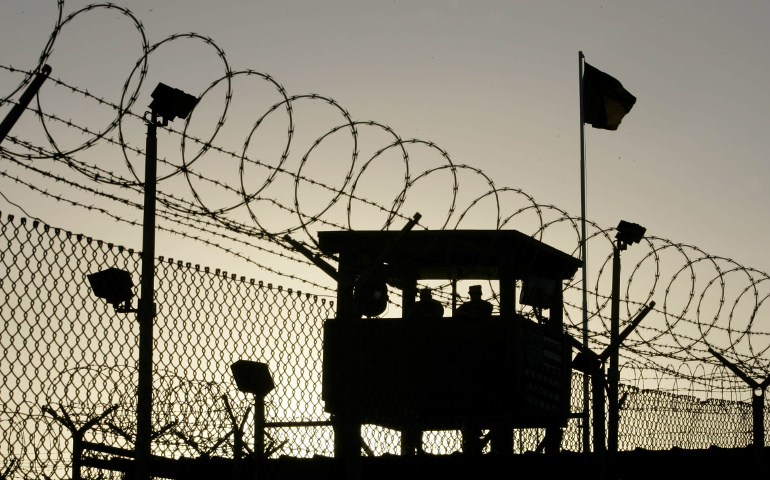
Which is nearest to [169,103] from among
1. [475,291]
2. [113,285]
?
[113,285]

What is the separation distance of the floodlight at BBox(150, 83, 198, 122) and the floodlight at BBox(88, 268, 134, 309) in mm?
2369

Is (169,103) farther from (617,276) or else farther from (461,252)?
(461,252)

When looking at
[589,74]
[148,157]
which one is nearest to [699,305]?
[148,157]

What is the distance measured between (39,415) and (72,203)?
208 cm

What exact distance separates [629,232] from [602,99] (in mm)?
13426

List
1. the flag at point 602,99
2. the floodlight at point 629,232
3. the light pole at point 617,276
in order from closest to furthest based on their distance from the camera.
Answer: the light pole at point 617,276 < the floodlight at point 629,232 < the flag at point 602,99

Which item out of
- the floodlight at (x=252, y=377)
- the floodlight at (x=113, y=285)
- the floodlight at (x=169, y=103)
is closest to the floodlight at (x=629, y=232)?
the floodlight at (x=169, y=103)

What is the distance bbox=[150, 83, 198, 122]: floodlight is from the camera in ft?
29.2

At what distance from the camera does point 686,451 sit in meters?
13.2

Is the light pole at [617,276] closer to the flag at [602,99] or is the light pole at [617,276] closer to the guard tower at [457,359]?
the guard tower at [457,359]

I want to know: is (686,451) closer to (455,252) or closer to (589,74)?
(455,252)

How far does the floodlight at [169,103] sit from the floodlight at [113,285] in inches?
93.3

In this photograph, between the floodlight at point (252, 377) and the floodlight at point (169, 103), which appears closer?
the floodlight at point (252, 377)

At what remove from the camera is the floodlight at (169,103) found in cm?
891
